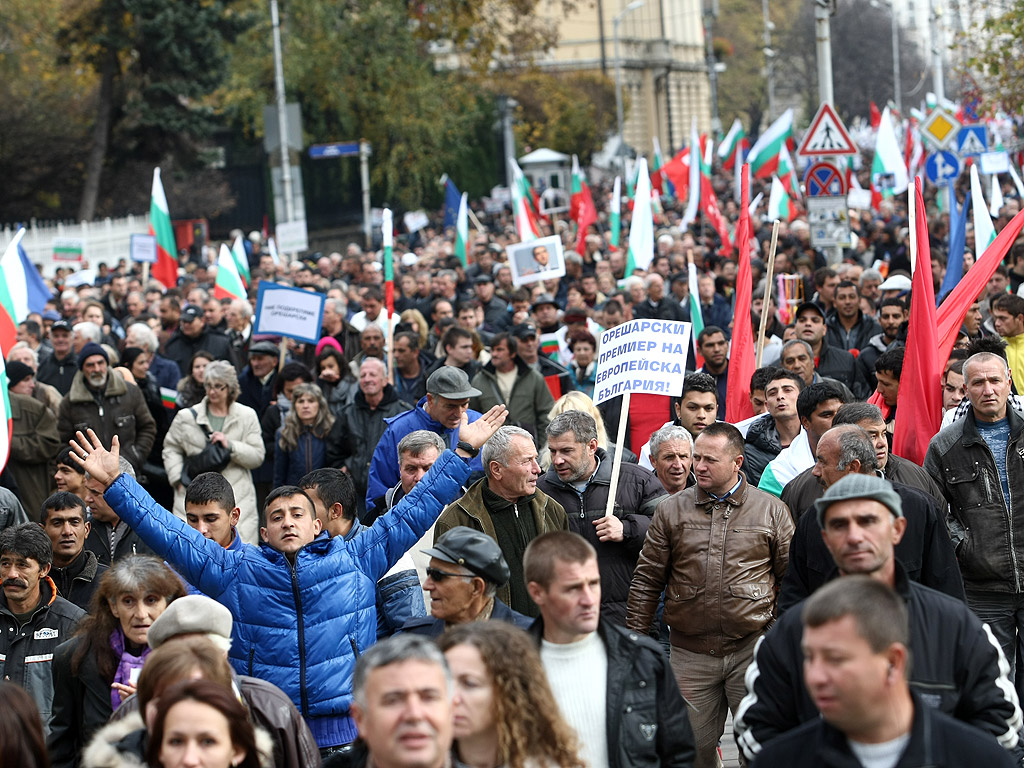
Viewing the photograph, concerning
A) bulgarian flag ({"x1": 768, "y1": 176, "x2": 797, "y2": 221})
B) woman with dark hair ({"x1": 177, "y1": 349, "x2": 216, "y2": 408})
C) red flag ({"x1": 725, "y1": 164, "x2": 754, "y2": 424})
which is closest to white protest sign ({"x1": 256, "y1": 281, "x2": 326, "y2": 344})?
woman with dark hair ({"x1": 177, "y1": 349, "x2": 216, "y2": 408})

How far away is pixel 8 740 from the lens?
4168mm

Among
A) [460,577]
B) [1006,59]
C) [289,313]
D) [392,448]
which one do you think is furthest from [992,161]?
[460,577]

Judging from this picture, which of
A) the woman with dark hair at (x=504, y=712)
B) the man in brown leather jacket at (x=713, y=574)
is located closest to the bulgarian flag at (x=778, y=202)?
the man in brown leather jacket at (x=713, y=574)

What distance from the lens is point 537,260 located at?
54.1 ft

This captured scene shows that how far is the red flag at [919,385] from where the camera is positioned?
7941mm

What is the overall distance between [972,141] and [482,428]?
57.8ft

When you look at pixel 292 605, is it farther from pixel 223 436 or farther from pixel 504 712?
pixel 223 436

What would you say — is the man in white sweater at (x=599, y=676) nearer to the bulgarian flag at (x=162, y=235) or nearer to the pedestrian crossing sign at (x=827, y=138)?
the pedestrian crossing sign at (x=827, y=138)

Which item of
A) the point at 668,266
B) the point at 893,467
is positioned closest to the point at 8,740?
the point at 893,467

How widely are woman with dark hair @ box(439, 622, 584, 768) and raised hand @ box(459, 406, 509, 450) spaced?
7.89 ft

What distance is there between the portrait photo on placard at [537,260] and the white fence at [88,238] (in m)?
18.7

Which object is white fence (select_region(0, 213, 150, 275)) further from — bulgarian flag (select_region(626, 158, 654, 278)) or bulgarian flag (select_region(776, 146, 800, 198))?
bulgarian flag (select_region(626, 158, 654, 278))

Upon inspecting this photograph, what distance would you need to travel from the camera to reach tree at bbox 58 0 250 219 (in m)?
40.0

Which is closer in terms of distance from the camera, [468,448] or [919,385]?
[468,448]
